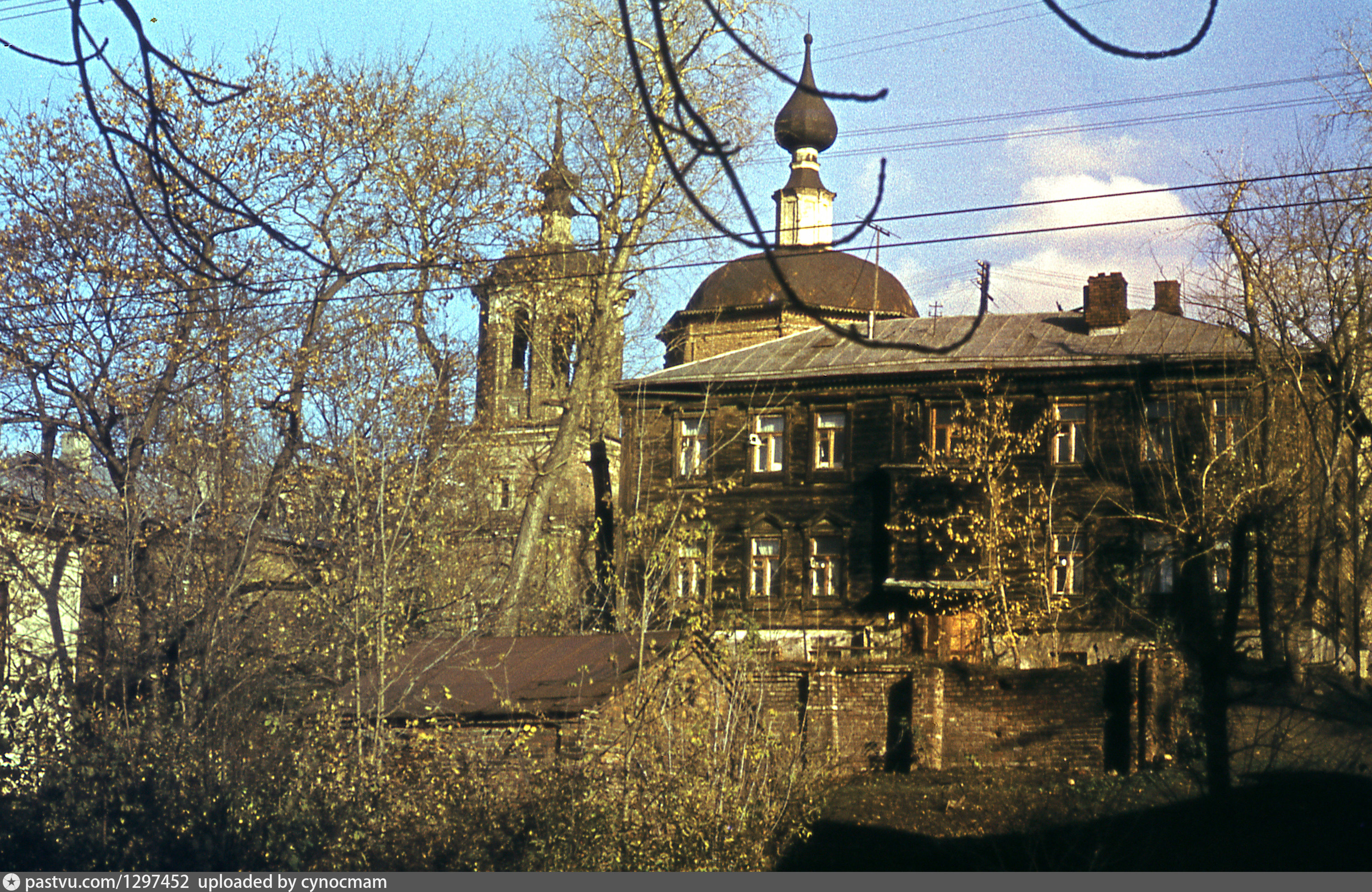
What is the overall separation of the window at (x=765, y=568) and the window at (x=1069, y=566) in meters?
6.20

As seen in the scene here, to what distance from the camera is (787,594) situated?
3105cm

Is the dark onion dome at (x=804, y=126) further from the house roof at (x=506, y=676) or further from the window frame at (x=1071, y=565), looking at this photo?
the house roof at (x=506, y=676)

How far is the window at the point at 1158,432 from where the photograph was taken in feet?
94.1

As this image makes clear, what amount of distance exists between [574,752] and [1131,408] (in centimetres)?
1932

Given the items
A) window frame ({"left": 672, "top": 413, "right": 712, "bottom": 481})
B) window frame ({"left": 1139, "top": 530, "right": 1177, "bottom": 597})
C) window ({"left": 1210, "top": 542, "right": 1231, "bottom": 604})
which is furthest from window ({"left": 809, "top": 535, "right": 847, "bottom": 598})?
window ({"left": 1210, "top": 542, "right": 1231, "bottom": 604})

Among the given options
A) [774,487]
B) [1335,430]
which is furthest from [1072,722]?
[774,487]

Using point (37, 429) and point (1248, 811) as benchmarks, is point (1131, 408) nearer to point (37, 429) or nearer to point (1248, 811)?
point (1248, 811)

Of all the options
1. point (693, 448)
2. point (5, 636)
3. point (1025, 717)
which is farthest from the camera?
point (693, 448)

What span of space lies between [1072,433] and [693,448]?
8717 millimetres

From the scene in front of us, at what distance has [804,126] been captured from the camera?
5144 centimetres

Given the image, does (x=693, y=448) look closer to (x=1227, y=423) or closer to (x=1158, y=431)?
(x=1158, y=431)

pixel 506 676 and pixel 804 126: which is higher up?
pixel 804 126

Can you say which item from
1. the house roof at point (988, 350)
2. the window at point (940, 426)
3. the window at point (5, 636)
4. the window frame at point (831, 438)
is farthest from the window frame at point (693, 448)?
the window at point (5, 636)

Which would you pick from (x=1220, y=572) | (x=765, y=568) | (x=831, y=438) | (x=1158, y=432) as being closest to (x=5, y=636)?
(x=765, y=568)
